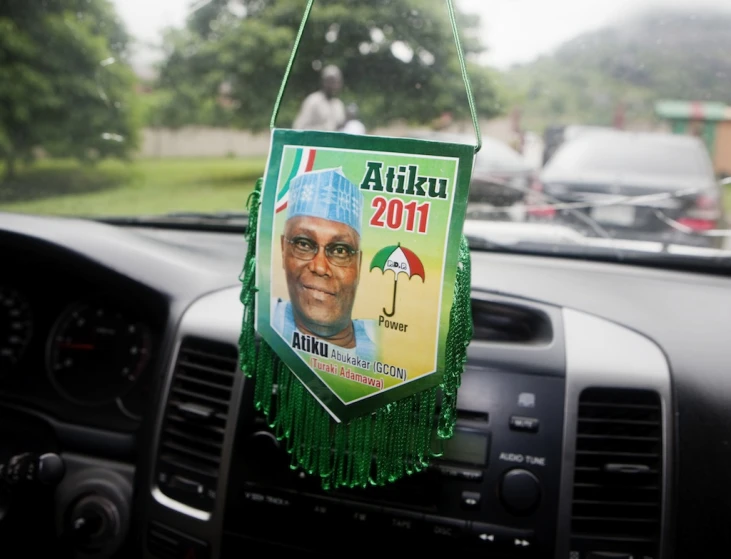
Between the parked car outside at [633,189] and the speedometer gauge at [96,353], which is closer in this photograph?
the parked car outside at [633,189]

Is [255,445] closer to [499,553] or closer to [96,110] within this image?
[499,553]

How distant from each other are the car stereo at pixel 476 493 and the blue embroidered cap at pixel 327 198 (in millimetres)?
841

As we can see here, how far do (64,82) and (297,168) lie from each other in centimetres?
219

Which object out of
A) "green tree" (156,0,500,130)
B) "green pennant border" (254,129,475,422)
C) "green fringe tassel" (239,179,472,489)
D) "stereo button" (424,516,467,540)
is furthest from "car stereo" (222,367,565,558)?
"green tree" (156,0,500,130)

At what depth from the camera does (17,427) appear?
8.81ft

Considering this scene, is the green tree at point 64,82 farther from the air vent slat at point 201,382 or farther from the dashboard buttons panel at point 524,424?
the dashboard buttons panel at point 524,424

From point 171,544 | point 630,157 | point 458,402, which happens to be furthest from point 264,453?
point 630,157

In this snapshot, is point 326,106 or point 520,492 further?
point 326,106

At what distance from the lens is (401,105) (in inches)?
112

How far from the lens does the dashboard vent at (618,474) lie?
189 cm

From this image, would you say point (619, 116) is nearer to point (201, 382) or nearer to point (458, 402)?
point (458, 402)

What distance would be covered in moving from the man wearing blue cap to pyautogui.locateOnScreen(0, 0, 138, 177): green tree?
6.61 feet

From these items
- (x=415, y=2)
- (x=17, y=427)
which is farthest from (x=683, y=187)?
(x=17, y=427)

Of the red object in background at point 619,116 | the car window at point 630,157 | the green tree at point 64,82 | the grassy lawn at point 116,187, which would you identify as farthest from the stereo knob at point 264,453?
the red object in background at point 619,116
